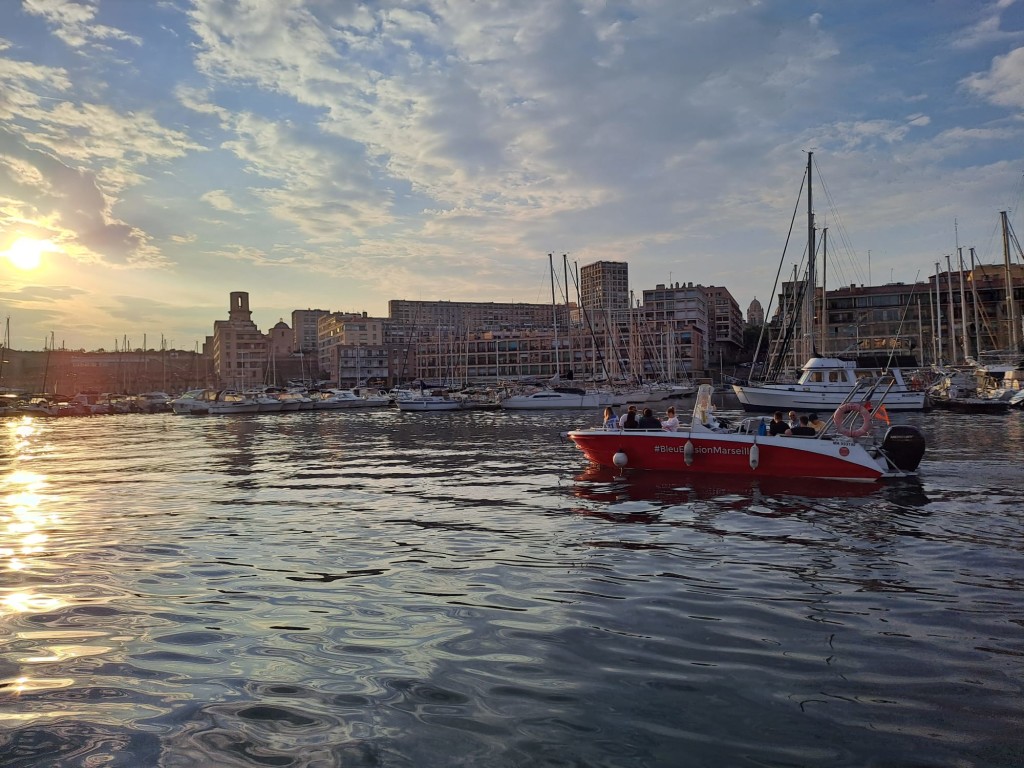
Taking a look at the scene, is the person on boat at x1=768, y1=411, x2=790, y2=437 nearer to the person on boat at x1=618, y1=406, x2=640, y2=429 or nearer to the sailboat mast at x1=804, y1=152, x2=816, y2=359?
the person on boat at x1=618, y1=406, x2=640, y2=429

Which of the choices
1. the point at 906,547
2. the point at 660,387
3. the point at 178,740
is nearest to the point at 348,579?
the point at 178,740

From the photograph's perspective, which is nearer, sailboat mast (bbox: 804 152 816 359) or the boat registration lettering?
the boat registration lettering

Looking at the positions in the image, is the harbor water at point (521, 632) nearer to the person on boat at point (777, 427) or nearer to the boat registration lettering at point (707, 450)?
the boat registration lettering at point (707, 450)

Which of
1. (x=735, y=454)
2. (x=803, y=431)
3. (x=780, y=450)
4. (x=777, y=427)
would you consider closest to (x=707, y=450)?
(x=735, y=454)

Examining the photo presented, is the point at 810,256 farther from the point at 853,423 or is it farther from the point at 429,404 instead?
the point at 429,404

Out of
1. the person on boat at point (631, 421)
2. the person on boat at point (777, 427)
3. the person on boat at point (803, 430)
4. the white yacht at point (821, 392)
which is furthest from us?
the white yacht at point (821, 392)

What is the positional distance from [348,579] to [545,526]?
490 cm

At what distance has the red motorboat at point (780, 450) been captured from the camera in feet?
61.5

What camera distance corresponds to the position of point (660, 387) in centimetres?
8594

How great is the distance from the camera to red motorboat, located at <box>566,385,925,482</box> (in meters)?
18.8

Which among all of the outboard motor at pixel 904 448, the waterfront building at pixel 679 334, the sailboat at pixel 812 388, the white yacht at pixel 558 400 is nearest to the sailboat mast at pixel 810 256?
the sailboat at pixel 812 388

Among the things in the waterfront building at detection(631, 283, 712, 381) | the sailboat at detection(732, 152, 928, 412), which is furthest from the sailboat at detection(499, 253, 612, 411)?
the waterfront building at detection(631, 283, 712, 381)

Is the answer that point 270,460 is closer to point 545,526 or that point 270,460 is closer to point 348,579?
point 545,526

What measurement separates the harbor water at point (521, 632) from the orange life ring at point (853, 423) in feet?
8.08
